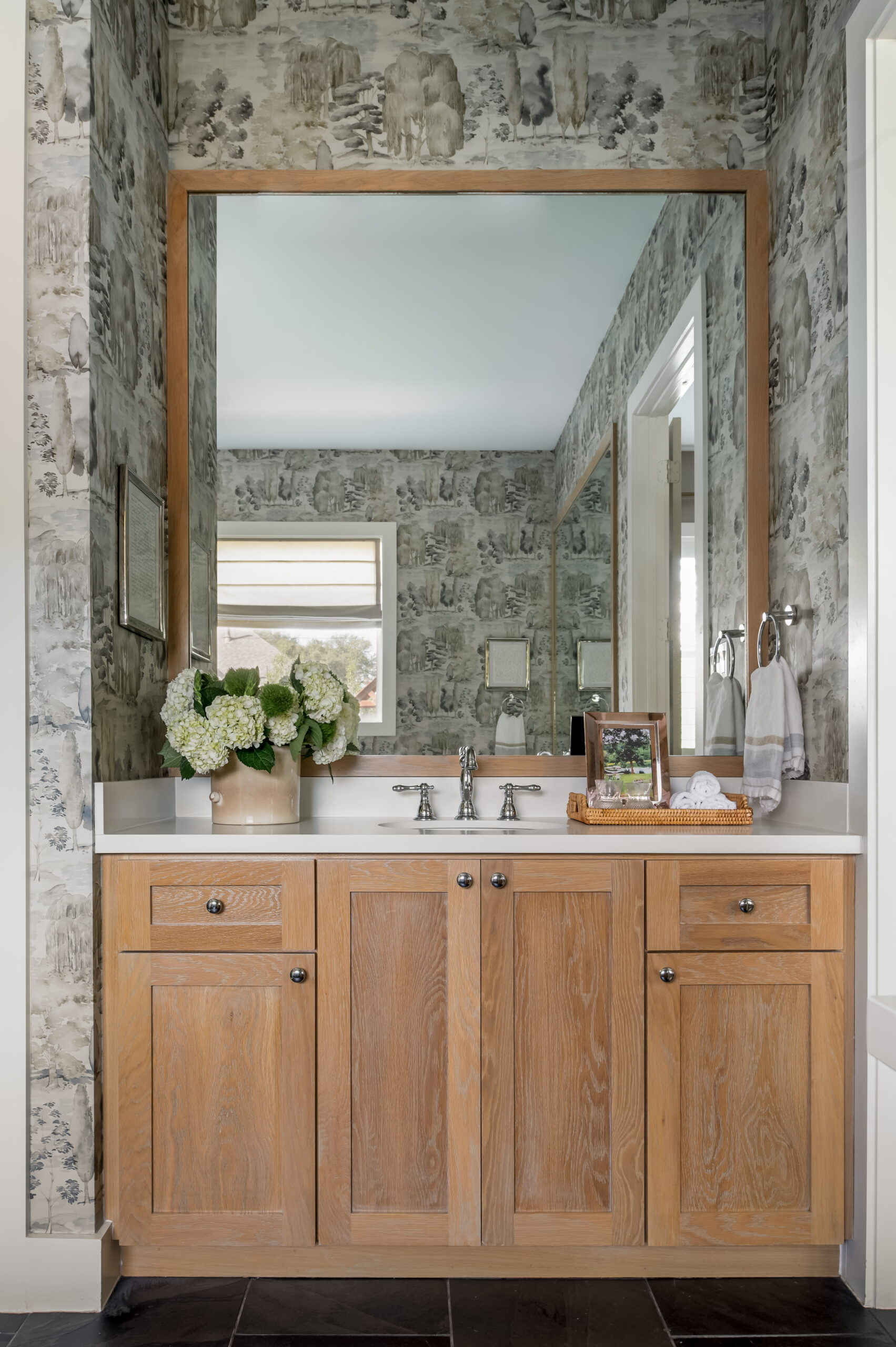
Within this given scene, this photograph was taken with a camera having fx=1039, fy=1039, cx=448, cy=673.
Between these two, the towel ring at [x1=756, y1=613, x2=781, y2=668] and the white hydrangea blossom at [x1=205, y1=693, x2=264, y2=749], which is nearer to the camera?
the white hydrangea blossom at [x1=205, y1=693, x2=264, y2=749]

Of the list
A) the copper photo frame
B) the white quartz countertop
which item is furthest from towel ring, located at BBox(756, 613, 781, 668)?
the white quartz countertop

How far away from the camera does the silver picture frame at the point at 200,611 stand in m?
2.44

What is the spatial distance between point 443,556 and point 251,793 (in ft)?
2.34

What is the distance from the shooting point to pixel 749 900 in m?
1.94

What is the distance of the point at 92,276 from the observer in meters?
1.98

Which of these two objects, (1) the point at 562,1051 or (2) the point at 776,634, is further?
(2) the point at 776,634

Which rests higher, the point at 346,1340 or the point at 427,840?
the point at 427,840

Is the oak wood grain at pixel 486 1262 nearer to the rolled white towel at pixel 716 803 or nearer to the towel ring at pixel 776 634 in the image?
the rolled white towel at pixel 716 803

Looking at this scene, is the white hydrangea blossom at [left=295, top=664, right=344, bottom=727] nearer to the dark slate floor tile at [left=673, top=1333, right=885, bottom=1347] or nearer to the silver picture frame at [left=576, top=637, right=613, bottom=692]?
the silver picture frame at [left=576, top=637, right=613, bottom=692]

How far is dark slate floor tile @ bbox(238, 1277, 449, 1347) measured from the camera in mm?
1819

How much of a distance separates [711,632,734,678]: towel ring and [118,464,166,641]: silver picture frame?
1.29 meters

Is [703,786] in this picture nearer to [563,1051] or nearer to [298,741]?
[563,1051]

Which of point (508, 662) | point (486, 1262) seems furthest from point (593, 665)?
point (486, 1262)

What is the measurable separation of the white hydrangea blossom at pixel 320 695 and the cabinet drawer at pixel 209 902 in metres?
0.37
